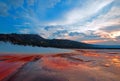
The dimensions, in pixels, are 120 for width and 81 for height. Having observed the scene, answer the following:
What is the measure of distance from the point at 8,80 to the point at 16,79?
A: 1.86 feet

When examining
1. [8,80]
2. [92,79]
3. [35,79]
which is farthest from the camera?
[92,79]

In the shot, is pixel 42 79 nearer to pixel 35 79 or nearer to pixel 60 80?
pixel 35 79

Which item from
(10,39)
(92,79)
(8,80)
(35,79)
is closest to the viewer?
(8,80)

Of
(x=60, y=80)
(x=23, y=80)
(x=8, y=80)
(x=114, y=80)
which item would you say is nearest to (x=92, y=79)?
(x=114, y=80)

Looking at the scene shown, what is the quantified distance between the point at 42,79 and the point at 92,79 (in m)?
3.82

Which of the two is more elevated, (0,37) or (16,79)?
(0,37)

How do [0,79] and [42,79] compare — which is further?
[42,79]

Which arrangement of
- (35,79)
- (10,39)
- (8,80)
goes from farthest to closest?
(10,39) → (35,79) → (8,80)

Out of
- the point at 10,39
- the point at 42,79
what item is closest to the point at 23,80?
the point at 42,79

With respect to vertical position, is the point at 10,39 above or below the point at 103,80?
above

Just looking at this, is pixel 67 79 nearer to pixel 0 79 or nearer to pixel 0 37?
pixel 0 79

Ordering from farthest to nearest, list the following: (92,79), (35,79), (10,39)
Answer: (10,39), (92,79), (35,79)

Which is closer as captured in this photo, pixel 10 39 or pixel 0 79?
pixel 0 79

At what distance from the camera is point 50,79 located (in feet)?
42.1
